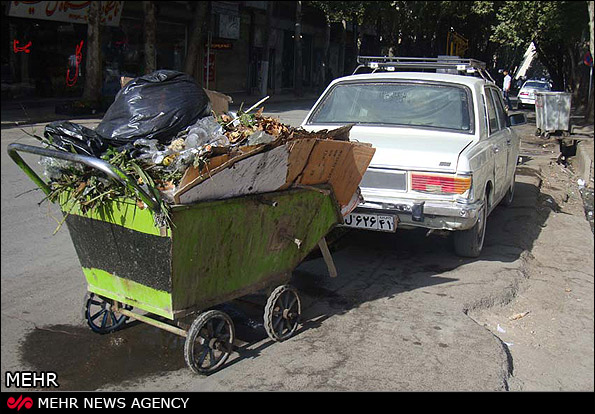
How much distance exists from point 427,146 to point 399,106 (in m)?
1.06

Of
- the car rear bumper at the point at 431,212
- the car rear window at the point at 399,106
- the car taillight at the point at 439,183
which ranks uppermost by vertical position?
the car rear window at the point at 399,106

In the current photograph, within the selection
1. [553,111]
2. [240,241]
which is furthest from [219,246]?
[553,111]

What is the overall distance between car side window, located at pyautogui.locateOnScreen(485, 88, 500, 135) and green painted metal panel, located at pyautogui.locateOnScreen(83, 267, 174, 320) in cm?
461

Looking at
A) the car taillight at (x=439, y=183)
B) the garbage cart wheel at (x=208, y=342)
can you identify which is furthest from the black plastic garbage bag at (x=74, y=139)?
the car taillight at (x=439, y=183)

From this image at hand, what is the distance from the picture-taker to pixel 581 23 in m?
22.5

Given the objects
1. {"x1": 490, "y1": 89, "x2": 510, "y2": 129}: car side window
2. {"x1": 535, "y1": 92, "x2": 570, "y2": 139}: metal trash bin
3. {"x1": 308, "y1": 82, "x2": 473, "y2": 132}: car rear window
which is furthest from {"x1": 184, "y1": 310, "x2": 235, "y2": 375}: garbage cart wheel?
{"x1": 535, "y1": 92, "x2": 570, "y2": 139}: metal trash bin

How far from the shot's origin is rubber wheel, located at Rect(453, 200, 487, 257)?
20.6ft

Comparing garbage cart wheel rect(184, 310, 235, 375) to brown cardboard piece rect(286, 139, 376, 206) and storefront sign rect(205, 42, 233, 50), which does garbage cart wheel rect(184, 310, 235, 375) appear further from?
storefront sign rect(205, 42, 233, 50)

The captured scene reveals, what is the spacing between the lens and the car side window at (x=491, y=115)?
7.06 m

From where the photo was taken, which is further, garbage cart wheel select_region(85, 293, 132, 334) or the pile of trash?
garbage cart wheel select_region(85, 293, 132, 334)

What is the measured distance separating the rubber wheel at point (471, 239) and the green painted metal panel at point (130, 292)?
11.7 ft

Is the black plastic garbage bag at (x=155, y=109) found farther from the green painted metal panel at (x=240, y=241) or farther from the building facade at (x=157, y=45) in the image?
the building facade at (x=157, y=45)

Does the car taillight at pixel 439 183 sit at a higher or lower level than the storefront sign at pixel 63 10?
lower

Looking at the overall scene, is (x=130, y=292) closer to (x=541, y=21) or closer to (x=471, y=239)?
(x=471, y=239)
